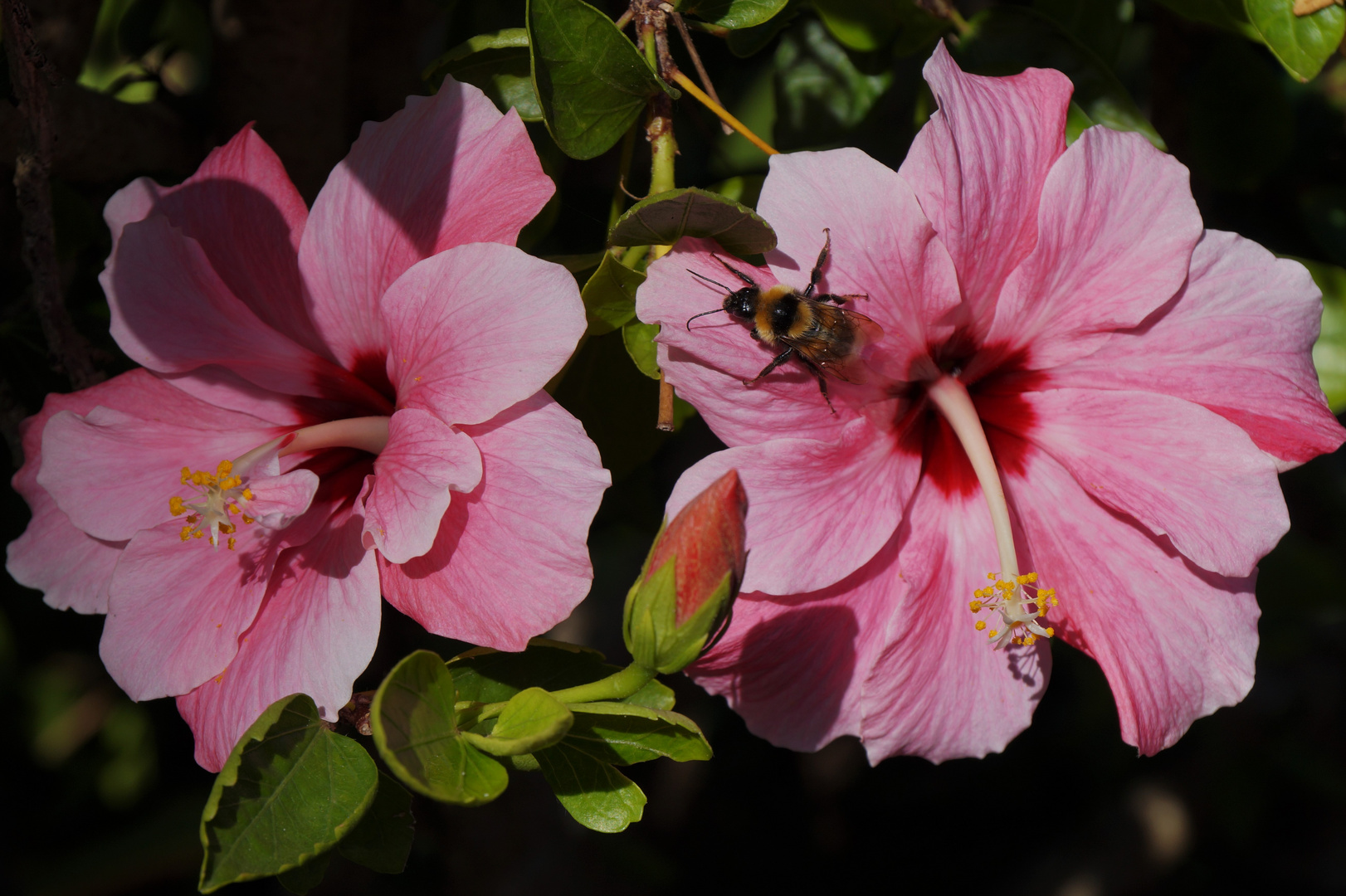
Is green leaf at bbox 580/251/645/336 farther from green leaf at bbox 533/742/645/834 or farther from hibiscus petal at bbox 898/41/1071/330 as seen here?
green leaf at bbox 533/742/645/834

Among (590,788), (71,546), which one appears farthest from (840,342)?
(71,546)

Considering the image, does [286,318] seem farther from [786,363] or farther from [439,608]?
[786,363]

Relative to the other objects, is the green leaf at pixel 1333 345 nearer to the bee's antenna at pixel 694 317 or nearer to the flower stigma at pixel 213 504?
the bee's antenna at pixel 694 317

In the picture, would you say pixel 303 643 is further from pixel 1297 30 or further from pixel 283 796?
pixel 1297 30

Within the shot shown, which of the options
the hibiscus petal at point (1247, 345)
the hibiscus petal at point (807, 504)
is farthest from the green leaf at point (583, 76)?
the hibiscus petal at point (1247, 345)

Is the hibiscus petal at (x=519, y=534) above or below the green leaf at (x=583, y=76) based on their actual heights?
below

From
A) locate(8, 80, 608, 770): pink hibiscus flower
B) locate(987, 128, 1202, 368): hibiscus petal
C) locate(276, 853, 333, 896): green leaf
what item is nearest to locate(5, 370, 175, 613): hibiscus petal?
locate(8, 80, 608, 770): pink hibiscus flower

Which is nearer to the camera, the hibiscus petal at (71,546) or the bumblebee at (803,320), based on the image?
the bumblebee at (803,320)
